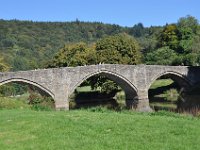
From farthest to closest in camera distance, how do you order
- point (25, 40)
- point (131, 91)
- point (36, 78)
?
point (25, 40) → point (131, 91) → point (36, 78)

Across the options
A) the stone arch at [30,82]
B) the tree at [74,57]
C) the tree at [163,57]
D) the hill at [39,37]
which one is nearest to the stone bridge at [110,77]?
the stone arch at [30,82]

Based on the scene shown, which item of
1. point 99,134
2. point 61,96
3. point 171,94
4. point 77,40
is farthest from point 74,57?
point 77,40

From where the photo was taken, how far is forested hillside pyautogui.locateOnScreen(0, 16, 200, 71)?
71625 millimetres

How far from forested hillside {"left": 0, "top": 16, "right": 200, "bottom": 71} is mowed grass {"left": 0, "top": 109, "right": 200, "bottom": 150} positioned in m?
46.3

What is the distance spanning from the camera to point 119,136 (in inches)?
430

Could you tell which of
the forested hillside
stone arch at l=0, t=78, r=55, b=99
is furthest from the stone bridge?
the forested hillside

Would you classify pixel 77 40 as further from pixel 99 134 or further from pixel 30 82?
pixel 99 134

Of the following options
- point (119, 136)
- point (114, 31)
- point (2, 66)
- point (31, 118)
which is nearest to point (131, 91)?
point (2, 66)

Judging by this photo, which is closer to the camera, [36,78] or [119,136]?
[119,136]

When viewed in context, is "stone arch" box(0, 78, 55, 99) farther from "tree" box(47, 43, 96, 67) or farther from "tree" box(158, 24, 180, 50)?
"tree" box(158, 24, 180, 50)

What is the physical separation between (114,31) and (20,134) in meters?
152

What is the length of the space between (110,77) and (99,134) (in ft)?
125

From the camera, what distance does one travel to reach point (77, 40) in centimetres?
14100

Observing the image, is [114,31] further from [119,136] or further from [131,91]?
[119,136]
